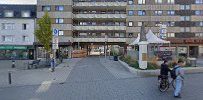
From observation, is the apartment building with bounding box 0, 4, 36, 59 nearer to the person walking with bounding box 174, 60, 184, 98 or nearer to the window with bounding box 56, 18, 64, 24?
the window with bounding box 56, 18, 64, 24

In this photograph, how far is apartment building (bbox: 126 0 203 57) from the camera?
6159cm

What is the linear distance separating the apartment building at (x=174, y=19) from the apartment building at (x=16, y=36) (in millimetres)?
18840

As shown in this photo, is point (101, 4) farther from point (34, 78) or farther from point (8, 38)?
point (34, 78)

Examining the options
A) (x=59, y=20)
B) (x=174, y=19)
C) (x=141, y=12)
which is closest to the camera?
(x=59, y=20)

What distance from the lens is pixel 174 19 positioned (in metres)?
62.1

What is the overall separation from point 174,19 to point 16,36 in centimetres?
3053

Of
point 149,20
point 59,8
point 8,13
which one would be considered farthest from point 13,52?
point 149,20

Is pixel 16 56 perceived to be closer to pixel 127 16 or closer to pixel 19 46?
pixel 19 46

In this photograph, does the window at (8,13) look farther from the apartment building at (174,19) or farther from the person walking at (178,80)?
the person walking at (178,80)

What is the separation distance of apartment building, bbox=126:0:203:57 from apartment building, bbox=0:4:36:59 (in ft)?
61.8

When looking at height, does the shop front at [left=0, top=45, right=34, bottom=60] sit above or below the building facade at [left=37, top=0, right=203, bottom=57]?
below

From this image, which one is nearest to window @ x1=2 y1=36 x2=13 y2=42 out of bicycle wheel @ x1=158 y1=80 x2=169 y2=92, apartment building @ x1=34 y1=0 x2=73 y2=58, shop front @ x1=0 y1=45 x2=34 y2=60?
shop front @ x1=0 y1=45 x2=34 y2=60

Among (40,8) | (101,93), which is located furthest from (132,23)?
(101,93)

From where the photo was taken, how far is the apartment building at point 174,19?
2425 inches
